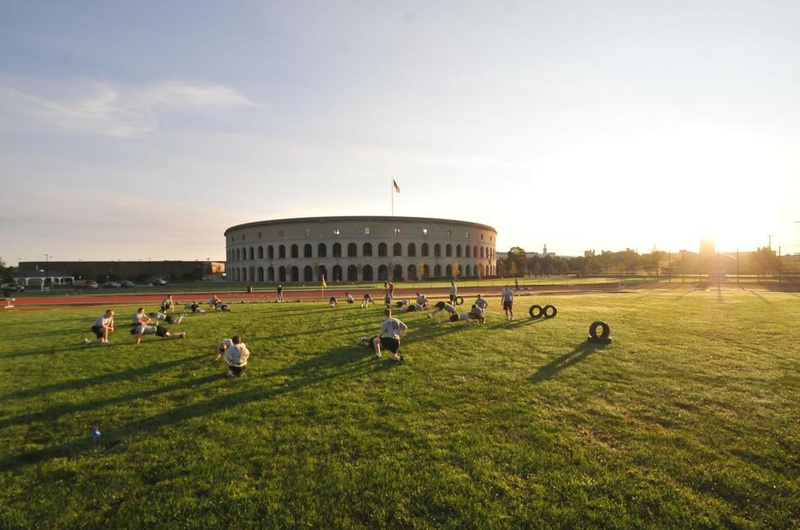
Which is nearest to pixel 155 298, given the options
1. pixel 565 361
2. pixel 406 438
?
pixel 565 361

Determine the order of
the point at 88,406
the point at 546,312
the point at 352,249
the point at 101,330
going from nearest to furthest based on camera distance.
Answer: the point at 88,406 < the point at 101,330 < the point at 546,312 < the point at 352,249

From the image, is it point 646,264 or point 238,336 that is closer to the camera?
point 238,336

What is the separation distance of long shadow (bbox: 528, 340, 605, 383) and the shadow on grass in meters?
3.72

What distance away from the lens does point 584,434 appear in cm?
670

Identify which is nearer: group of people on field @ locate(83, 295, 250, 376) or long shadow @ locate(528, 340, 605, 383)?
long shadow @ locate(528, 340, 605, 383)

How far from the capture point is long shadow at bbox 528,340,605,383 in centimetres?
974

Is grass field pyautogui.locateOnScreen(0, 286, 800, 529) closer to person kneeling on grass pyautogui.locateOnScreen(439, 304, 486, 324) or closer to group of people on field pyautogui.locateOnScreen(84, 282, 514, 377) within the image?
group of people on field pyautogui.locateOnScreen(84, 282, 514, 377)

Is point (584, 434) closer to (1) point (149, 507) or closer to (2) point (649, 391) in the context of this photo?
(2) point (649, 391)

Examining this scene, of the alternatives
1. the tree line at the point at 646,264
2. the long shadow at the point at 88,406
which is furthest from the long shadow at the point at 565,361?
the tree line at the point at 646,264

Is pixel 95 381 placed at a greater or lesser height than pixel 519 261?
lesser

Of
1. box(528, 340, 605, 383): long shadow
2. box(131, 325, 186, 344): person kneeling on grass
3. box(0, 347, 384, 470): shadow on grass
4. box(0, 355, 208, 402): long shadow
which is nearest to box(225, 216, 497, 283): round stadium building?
box(131, 325, 186, 344): person kneeling on grass

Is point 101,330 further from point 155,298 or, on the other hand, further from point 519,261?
point 519,261

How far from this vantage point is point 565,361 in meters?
11.1

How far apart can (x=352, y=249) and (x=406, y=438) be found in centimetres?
7002
